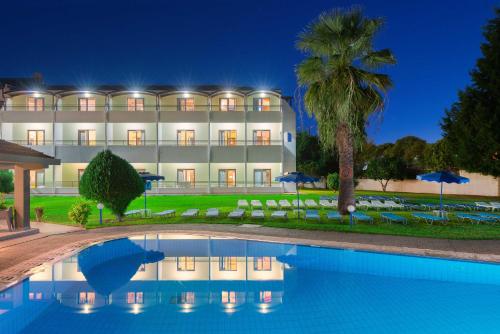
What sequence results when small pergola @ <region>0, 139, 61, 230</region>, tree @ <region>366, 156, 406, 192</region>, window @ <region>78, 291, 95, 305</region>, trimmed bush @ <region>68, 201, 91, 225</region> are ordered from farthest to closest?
1. tree @ <region>366, 156, 406, 192</region>
2. trimmed bush @ <region>68, 201, 91, 225</region>
3. small pergola @ <region>0, 139, 61, 230</region>
4. window @ <region>78, 291, 95, 305</region>

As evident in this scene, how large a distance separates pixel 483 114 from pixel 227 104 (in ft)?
69.9

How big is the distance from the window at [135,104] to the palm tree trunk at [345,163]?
25013 mm

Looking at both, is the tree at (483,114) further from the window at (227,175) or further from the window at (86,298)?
the window at (86,298)

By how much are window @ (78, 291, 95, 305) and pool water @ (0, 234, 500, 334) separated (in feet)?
0.07

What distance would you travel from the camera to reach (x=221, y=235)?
43.2 ft

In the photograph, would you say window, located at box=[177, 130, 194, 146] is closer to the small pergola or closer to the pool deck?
the pool deck

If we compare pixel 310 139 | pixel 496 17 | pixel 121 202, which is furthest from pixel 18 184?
pixel 310 139

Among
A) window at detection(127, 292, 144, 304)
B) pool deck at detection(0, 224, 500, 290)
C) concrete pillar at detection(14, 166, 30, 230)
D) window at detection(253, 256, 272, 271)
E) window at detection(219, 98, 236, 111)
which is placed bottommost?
window at detection(127, 292, 144, 304)

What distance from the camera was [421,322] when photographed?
21.4 feet

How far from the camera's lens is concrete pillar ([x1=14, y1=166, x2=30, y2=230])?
12.9 m

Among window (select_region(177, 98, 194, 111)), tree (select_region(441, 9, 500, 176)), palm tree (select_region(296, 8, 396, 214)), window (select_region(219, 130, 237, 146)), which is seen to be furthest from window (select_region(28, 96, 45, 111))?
tree (select_region(441, 9, 500, 176))

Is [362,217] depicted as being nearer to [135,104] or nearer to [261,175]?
[261,175]

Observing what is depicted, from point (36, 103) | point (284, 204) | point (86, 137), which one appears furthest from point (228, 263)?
point (36, 103)

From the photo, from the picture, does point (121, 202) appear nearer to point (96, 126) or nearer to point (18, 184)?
point (18, 184)
